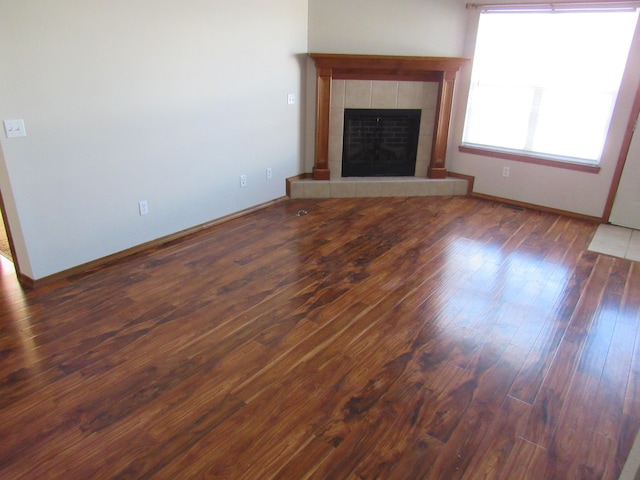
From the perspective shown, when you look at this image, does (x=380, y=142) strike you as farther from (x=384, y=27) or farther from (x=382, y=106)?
(x=384, y=27)

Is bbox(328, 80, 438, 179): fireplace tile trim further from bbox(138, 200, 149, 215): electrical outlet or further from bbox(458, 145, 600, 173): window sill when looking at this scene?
bbox(138, 200, 149, 215): electrical outlet

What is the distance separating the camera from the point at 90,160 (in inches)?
129

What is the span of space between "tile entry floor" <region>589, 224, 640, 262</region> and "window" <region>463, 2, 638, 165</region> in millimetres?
724

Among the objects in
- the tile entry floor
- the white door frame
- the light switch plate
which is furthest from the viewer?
the white door frame

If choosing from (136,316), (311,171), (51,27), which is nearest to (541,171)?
(311,171)

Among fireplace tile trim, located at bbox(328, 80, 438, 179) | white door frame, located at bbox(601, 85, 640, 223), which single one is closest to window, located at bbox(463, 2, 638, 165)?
white door frame, located at bbox(601, 85, 640, 223)

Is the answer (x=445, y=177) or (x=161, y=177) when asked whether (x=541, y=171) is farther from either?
(x=161, y=177)

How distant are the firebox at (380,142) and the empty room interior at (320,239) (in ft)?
0.09

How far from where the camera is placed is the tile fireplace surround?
16.3 ft

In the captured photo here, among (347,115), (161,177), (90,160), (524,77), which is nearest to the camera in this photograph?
(90,160)

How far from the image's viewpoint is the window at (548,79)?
4.38 metres

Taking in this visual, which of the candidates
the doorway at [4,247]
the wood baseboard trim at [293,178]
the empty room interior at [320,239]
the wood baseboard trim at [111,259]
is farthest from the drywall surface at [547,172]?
the doorway at [4,247]

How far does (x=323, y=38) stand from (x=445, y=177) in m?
2.16

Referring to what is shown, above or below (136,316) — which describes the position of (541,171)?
above
